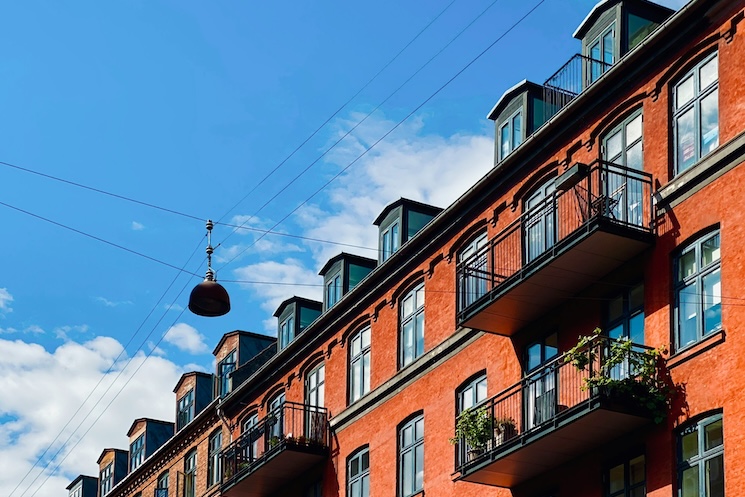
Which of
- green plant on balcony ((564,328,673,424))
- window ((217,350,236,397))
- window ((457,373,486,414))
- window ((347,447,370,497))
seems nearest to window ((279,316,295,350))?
window ((217,350,236,397))

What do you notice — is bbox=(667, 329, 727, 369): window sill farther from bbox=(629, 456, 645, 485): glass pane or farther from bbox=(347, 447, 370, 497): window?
bbox=(347, 447, 370, 497): window

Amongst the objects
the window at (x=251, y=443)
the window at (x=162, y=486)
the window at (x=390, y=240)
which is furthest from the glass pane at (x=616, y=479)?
the window at (x=162, y=486)

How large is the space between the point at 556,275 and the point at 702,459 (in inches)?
180

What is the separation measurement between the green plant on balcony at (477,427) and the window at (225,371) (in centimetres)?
1792

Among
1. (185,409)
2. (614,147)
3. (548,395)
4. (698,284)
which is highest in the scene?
(185,409)

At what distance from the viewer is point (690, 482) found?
21391 millimetres

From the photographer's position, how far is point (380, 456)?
103 feet

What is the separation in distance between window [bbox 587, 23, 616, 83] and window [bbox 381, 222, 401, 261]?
7789 millimetres

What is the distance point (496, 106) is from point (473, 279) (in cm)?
351

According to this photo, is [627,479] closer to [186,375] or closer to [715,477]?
[715,477]

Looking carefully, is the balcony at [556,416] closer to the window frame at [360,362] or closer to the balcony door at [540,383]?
the balcony door at [540,383]

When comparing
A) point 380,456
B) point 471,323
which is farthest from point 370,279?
point 471,323

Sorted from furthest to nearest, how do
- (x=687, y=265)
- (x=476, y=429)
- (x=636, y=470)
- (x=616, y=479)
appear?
(x=476, y=429)
(x=616, y=479)
(x=636, y=470)
(x=687, y=265)

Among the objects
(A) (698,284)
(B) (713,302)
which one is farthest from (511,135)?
(B) (713,302)
